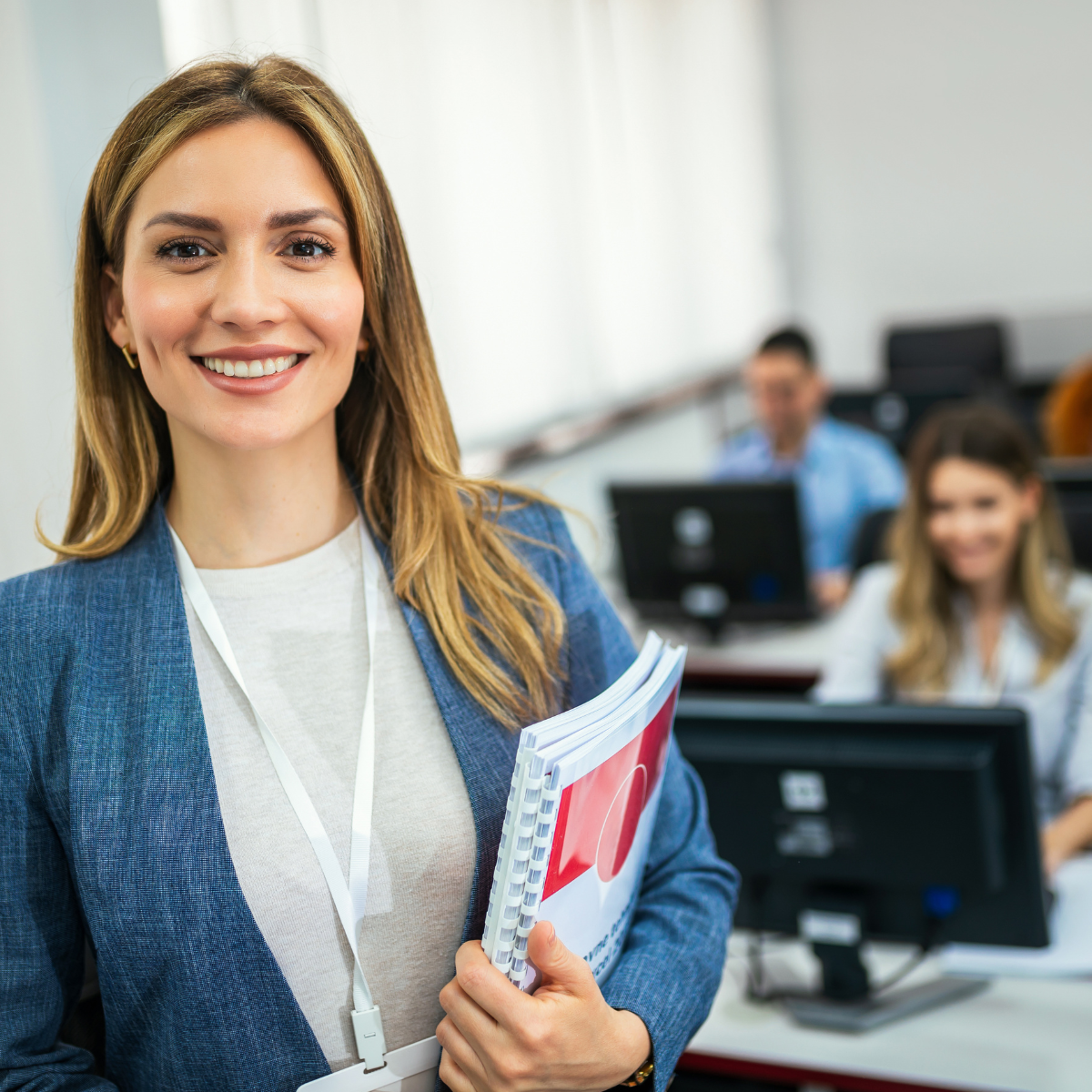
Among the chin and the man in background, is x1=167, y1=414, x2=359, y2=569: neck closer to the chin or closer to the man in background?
the chin

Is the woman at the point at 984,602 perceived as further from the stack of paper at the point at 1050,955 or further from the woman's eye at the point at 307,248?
the woman's eye at the point at 307,248

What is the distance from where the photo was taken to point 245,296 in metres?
0.91

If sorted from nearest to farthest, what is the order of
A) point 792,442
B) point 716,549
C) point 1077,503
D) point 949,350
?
1. point 1077,503
2. point 716,549
3. point 792,442
4. point 949,350

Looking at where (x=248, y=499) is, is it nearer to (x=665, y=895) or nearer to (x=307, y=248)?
(x=307, y=248)


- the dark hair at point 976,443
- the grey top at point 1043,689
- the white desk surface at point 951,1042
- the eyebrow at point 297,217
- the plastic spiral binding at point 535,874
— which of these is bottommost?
the white desk surface at point 951,1042

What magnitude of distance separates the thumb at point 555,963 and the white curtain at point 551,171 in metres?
1.44

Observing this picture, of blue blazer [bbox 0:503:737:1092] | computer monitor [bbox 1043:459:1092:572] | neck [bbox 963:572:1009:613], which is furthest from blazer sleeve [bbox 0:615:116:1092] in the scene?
computer monitor [bbox 1043:459:1092:572]

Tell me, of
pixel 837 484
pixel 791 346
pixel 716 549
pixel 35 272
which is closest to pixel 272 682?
pixel 35 272

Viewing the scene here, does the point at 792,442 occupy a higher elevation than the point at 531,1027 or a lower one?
higher

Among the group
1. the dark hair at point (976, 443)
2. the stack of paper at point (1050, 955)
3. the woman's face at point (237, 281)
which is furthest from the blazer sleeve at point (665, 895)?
the dark hair at point (976, 443)

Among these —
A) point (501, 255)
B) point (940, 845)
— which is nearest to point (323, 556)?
point (940, 845)

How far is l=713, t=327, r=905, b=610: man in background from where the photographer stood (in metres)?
4.30

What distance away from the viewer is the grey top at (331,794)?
0.90m

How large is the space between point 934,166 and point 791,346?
12.7 feet
